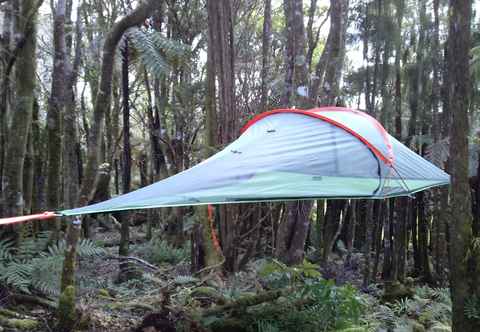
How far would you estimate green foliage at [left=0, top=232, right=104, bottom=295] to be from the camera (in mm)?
3908

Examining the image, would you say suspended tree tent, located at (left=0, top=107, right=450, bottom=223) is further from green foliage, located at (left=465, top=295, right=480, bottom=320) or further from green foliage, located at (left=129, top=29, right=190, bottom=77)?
green foliage, located at (left=129, top=29, right=190, bottom=77)

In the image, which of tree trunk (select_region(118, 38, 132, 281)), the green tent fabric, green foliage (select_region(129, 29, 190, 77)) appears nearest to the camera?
the green tent fabric

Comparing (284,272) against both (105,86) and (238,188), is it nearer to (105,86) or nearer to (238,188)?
(238,188)

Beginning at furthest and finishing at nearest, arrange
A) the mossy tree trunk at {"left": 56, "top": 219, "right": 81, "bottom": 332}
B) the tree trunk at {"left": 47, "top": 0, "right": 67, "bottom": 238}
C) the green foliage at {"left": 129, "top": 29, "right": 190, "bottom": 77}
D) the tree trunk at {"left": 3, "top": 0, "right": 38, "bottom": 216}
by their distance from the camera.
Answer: the green foliage at {"left": 129, "top": 29, "right": 190, "bottom": 77}, the tree trunk at {"left": 47, "top": 0, "right": 67, "bottom": 238}, the tree trunk at {"left": 3, "top": 0, "right": 38, "bottom": 216}, the mossy tree trunk at {"left": 56, "top": 219, "right": 81, "bottom": 332}

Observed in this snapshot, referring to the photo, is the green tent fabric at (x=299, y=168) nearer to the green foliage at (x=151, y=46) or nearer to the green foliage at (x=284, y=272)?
the green foliage at (x=284, y=272)

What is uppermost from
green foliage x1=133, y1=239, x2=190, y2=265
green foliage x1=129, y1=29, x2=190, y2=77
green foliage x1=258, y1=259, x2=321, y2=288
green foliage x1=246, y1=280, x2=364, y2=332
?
green foliage x1=129, y1=29, x2=190, y2=77

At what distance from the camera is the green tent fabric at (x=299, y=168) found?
9.95 ft

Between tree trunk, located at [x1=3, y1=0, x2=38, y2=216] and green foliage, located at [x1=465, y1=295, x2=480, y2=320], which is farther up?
tree trunk, located at [x1=3, y1=0, x2=38, y2=216]

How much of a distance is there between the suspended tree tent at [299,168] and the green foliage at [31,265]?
1.46m

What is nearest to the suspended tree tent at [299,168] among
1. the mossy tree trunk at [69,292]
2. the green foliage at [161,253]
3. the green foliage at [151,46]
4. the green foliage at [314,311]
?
the mossy tree trunk at [69,292]

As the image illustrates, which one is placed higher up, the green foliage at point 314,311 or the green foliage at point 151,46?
the green foliage at point 151,46

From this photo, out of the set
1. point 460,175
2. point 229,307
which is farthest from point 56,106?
point 460,175

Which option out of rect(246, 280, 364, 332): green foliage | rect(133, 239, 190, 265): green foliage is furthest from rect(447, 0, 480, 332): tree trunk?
rect(133, 239, 190, 265): green foliage

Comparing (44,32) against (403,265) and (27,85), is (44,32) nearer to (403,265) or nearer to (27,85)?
(27,85)
